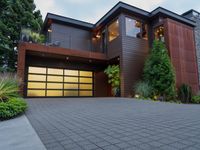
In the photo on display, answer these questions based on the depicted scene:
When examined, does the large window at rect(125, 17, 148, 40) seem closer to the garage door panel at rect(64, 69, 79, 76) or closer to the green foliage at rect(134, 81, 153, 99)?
the green foliage at rect(134, 81, 153, 99)

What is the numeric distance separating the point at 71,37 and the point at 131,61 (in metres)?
5.96

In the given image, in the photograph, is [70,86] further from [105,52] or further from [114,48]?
[114,48]

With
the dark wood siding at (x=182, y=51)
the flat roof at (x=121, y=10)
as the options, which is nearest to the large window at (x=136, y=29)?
the flat roof at (x=121, y=10)

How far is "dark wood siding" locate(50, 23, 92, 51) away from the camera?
13641mm

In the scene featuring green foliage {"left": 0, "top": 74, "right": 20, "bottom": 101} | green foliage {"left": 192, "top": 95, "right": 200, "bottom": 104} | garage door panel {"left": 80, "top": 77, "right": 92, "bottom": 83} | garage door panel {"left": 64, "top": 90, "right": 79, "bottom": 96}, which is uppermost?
garage door panel {"left": 80, "top": 77, "right": 92, "bottom": 83}

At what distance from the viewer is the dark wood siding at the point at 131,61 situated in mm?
11172

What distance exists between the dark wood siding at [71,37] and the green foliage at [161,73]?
5242mm

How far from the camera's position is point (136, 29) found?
492 inches

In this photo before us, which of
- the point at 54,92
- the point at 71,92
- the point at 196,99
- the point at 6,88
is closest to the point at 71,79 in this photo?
the point at 71,92

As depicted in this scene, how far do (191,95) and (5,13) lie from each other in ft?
50.3

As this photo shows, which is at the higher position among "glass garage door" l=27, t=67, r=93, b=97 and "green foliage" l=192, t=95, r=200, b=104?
"glass garage door" l=27, t=67, r=93, b=97

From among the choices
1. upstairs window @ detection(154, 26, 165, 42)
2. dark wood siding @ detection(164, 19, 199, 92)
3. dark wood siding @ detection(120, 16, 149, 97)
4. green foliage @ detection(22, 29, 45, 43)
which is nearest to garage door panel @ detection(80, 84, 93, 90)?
dark wood siding @ detection(120, 16, 149, 97)

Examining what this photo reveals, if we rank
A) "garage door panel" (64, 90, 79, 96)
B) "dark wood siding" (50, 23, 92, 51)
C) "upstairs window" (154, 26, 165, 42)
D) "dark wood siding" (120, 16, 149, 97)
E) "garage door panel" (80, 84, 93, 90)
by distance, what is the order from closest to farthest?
"dark wood siding" (120, 16, 149, 97) < "upstairs window" (154, 26, 165, 42) < "garage door panel" (64, 90, 79, 96) < "dark wood siding" (50, 23, 92, 51) < "garage door panel" (80, 84, 93, 90)

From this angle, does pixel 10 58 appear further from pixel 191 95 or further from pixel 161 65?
pixel 191 95
